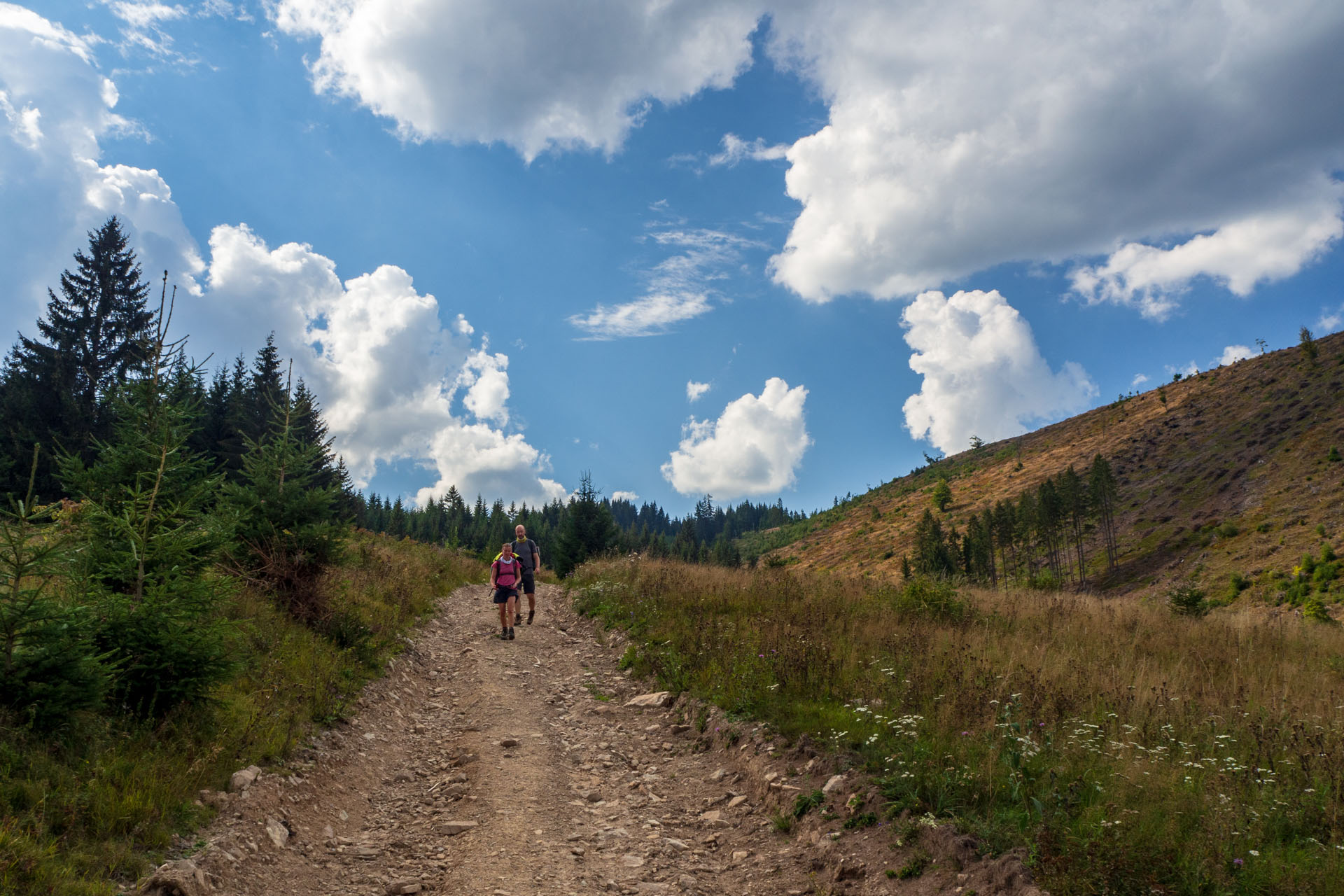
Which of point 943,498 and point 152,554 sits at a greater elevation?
point 943,498

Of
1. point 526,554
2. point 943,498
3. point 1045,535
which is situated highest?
point 943,498

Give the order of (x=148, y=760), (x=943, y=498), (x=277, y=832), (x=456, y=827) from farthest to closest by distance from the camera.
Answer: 1. (x=943, y=498)
2. (x=456, y=827)
3. (x=277, y=832)
4. (x=148, y=760)

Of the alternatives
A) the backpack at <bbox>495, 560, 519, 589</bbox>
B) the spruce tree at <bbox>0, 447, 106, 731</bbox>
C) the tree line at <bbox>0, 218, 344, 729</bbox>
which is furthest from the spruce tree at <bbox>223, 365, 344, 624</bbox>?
the spruce tree at <bbox>0, 447, 106, 731</bbox>

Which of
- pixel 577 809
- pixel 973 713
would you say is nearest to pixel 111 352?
pixel 577 809

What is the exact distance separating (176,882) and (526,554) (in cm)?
1167

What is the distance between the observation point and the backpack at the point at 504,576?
1448cm

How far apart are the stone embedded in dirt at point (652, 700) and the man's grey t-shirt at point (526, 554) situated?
6.84 meters

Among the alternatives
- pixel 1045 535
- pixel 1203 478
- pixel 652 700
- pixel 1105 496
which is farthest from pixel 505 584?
pixel 1203 478

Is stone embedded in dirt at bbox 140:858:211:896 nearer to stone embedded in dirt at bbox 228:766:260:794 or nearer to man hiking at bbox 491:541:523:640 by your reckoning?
stone embedded in dirt at bbox 228:766:260:794

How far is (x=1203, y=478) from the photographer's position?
235ft

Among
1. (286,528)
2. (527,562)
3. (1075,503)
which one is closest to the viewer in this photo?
(286,528)

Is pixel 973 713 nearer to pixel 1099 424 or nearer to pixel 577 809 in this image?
pixel 577 809

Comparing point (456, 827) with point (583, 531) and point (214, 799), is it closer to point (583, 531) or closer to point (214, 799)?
point (214, 799)

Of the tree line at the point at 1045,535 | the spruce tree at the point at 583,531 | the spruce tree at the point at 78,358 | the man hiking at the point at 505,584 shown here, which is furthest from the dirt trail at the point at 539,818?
the tree line at the point at 1045,535
